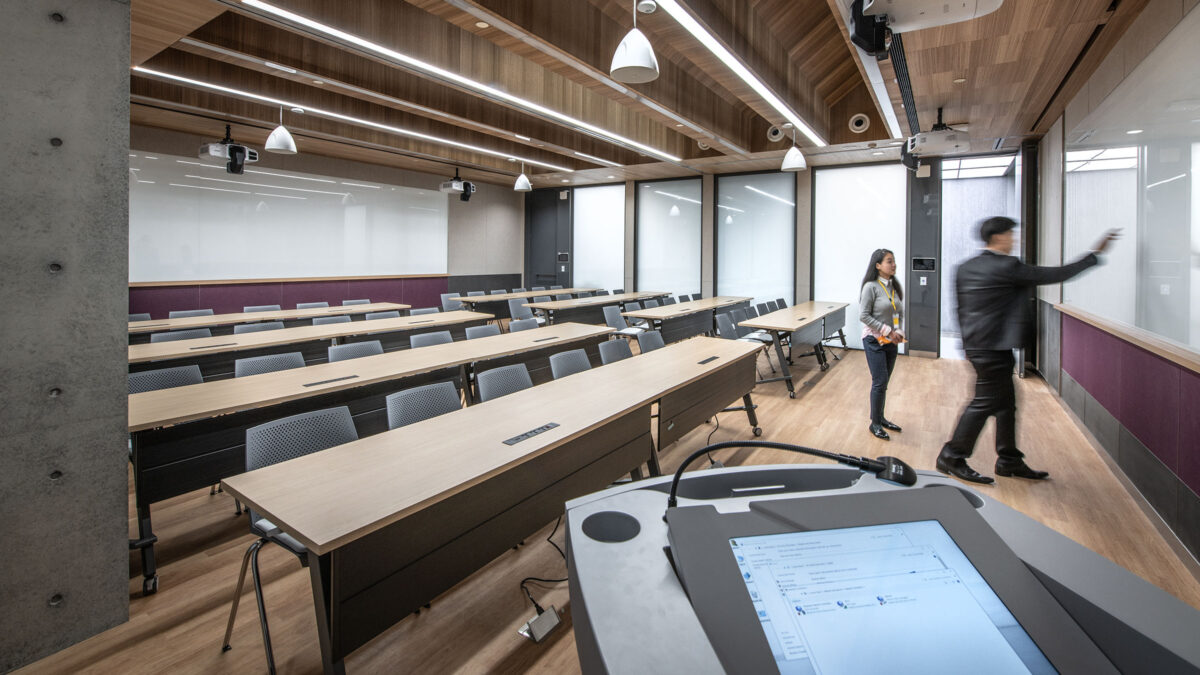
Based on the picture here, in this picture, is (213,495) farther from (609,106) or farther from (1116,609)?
(609,106)

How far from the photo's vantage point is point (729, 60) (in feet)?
15.2

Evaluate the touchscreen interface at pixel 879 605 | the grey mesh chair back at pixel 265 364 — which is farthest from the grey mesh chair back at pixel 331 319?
the touchscreen interface at pixel 879 605

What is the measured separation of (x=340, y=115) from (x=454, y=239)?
5660 mm

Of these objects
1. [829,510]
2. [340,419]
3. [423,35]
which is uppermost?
[423,35]

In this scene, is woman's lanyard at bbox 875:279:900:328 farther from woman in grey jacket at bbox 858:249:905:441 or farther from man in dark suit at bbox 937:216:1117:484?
man in dark suit at bbox 937:216:1117:484

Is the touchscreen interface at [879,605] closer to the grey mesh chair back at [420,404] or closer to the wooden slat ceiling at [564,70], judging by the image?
the grey mesh chair back at [420,404]

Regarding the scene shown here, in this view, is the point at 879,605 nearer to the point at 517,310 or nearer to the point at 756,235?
the point at 517,310

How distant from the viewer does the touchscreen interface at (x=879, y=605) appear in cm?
72

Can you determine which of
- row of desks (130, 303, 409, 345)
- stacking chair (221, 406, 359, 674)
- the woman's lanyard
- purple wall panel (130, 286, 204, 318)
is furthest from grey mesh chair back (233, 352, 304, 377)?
purple wall panel (130, 286, 204, 318)

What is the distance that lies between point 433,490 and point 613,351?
2732 mm

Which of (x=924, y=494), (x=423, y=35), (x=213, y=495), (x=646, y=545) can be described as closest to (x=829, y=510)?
(x=924, y=494)

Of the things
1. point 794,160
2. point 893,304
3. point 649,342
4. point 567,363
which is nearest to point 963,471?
point 893,304

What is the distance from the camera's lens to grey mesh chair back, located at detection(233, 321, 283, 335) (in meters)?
6.15

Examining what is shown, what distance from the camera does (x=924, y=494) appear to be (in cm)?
94
